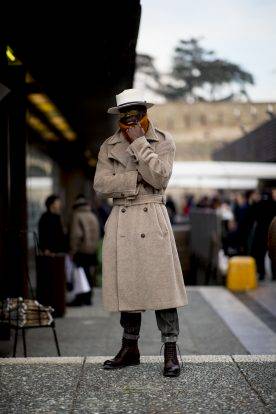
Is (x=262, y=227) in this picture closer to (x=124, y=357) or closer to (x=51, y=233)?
(x=51, y=233)

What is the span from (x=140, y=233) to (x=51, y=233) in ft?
16.2

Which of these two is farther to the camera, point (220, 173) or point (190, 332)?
point (220, 173)

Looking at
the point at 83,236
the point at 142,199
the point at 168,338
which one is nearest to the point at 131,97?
the point at 142,199

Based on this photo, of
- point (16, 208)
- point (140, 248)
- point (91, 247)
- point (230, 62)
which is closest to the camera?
point (140, 248)

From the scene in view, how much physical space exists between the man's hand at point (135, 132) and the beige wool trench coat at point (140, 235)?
0.15 ft

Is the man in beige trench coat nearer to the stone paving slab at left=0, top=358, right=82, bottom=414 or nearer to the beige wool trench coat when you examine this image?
the beige wool trench coat

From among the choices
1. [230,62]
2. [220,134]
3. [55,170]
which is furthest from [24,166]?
[220,134]

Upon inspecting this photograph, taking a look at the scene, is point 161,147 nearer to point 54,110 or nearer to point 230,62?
point 54,110

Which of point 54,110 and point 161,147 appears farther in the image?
point 54,110

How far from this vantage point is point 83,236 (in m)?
10.6

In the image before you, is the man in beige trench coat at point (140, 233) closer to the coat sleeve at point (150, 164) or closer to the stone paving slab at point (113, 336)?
the coat sleeve at point (150, 164)

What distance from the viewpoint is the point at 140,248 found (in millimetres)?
4586

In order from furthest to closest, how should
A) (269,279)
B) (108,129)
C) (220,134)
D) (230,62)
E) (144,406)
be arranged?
(220,134) → (230,62) → (108,129) → (269,279) → (144,406)

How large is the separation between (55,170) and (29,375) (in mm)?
16047
